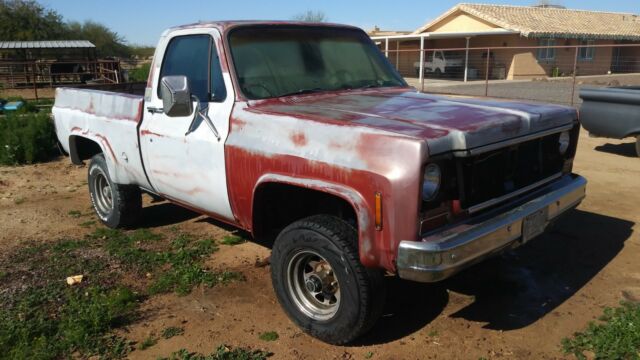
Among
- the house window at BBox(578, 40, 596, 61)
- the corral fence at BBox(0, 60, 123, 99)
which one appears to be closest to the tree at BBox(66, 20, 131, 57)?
the corral fence at BBox(0, 60, 123, 99)

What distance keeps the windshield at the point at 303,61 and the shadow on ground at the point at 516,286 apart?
1.66 meters

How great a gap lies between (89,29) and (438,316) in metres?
61.0

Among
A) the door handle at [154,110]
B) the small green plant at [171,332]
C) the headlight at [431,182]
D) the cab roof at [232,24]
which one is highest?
the cab roof at [232,24]

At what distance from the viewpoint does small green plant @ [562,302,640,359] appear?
3.12 meters

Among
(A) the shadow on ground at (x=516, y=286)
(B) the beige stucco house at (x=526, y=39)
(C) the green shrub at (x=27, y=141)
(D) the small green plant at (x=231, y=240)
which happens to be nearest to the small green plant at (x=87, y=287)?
(D) the small green plant at (x=231, y=240)

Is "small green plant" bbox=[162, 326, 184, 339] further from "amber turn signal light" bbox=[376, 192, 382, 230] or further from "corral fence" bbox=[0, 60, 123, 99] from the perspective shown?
"corral fence" bbox=[0, 60, 123, 99]

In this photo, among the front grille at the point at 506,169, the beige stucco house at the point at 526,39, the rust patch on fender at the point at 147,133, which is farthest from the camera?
the beige stucco house at the point at 526,39

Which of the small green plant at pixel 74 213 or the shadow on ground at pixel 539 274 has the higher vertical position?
the shadow on ground at pixel 539 274

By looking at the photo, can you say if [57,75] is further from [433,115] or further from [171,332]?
[433,115]

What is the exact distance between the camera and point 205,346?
11.1ft

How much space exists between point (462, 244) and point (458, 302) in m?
1.25

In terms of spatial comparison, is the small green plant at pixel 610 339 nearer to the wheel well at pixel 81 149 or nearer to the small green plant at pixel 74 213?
the wheel well at pixel 81 149

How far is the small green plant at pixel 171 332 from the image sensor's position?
353cm

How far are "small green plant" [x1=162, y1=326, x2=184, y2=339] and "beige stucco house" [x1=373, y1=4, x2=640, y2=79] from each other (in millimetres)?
26262
